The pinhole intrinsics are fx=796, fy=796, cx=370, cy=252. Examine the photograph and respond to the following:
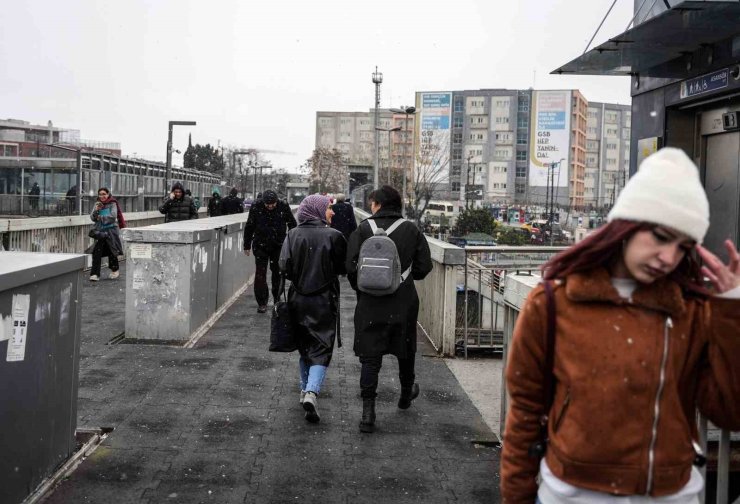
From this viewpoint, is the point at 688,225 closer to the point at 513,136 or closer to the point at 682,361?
the point at 682,361

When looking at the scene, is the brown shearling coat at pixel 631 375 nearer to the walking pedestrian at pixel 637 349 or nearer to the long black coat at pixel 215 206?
the walking pedestrian at pixel 637 349

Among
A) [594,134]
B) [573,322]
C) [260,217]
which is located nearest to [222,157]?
[594,134]

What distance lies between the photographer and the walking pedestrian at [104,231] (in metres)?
13.8

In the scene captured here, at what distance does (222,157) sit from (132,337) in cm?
10421

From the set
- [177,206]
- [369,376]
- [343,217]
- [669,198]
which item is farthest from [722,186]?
[177,206]

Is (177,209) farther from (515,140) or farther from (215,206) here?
(515,140)

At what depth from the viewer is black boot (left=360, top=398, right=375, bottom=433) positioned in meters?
5.83

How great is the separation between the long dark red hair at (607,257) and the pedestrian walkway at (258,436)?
2641 mm

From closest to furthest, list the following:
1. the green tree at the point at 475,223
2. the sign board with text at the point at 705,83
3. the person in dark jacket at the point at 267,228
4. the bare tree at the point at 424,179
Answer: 1. the sign board with text at the point at 705,83
2. the person in dark jacket at the point at 267,228
3. the green tree at the point at 475,223
4. the bare tree at the point at 424,179

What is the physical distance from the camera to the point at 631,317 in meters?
2.24

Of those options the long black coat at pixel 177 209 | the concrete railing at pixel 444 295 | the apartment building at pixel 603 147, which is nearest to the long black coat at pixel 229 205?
the long black coat at pixel 177 209

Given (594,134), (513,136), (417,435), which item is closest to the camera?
(417,435)

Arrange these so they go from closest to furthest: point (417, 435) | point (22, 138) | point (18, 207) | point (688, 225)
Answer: point (688, 225)
point (417, 435)
point (18, 207)
point (22, 138)

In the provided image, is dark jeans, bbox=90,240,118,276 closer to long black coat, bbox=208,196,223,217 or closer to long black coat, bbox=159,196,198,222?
long black coat, bbox=159,196,198,222
